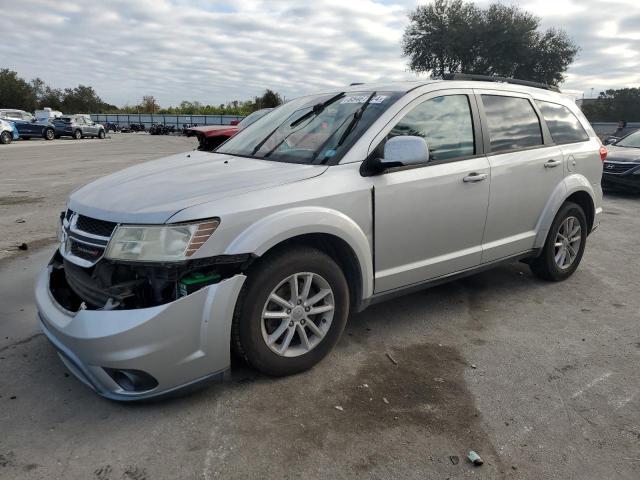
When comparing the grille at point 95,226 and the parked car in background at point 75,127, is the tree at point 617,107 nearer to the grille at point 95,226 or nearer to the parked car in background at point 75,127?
the parked car in background at point 75,127

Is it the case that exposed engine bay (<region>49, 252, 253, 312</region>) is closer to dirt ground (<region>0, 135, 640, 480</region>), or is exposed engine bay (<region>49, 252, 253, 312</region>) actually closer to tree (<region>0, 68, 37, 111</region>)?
dirt ground (<region>0, 135, 640, 480</region>)

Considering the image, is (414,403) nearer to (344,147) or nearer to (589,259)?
(344,147)

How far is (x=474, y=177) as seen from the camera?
3.81m

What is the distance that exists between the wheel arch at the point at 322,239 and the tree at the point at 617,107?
44.5 metres

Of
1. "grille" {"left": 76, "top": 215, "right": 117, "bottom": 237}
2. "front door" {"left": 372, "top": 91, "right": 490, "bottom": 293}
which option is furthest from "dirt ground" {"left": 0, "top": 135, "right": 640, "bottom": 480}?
"grille" {"left": 76, "top": 215, "right": 117, "bottom": 237}

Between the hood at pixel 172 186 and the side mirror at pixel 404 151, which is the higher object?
the side mirror at pixel 404 151

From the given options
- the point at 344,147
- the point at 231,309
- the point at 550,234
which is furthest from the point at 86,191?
the point at 550,234

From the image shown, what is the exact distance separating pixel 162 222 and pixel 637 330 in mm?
3543

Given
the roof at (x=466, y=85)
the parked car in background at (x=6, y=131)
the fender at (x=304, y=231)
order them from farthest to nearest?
the parked car in background at (x=6, y=131) < the roof at (x=466, y=85) < the fender at (x=304, y=231)

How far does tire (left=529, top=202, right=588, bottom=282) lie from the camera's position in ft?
15.4

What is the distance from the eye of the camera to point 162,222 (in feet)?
8.52

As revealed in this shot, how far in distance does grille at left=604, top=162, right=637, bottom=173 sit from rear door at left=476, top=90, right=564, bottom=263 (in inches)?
279

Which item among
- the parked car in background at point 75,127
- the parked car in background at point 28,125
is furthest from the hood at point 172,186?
the parked car in background at point 75,127

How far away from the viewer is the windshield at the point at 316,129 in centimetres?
336
